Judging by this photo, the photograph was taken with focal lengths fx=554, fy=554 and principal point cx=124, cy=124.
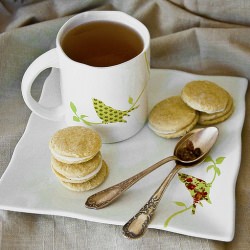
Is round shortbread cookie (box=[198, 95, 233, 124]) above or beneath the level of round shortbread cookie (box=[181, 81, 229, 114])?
beneath

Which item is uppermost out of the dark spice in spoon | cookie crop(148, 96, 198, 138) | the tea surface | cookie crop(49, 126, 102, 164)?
the tea surface

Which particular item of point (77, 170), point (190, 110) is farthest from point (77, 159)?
point (190, 110)

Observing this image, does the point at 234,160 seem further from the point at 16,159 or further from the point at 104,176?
the point at 16,159

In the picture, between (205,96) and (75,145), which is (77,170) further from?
(205,96)

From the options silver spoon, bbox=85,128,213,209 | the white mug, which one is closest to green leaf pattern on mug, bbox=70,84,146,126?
the white mug

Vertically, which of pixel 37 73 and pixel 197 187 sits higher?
pixel 37 73

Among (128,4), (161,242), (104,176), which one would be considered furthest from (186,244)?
(128,4)

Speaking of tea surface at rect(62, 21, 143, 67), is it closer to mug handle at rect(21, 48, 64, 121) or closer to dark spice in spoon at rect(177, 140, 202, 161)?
mug handle at rect(21, 48, 64, 121)
